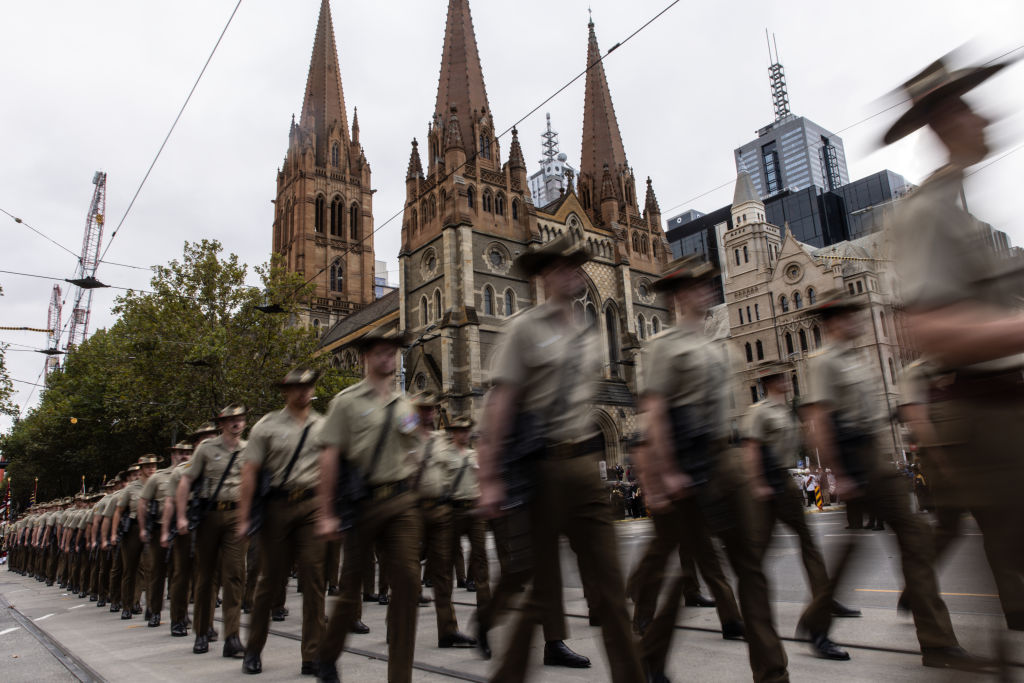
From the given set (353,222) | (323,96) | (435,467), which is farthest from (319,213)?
(435,467)

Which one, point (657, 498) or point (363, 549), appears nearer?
point (657, 498)

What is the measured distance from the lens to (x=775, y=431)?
5.76 meters

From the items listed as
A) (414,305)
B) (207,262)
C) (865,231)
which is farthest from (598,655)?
(414,305)

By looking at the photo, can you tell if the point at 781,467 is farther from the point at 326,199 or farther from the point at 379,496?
the point at 326,199

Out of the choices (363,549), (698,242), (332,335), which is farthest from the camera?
(698,242)

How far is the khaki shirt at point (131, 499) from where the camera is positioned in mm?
10211

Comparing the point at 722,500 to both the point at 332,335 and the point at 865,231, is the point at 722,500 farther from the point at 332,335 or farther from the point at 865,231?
the point at 332,335

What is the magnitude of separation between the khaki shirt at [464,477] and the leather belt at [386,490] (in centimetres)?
379

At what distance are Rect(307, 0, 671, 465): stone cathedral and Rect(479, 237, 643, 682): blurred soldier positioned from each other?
1201 inches

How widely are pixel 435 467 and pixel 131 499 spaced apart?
590 centimetres

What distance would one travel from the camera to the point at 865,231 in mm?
2711

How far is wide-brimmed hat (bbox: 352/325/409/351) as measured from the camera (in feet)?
14.3

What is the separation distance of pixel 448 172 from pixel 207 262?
16.6m

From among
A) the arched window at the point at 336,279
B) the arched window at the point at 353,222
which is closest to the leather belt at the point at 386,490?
the arched window at the point at 336,279
